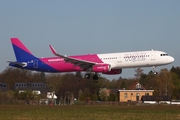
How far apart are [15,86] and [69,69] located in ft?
183

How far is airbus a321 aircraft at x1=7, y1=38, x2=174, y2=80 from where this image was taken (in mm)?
62969

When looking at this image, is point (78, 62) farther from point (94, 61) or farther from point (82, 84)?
point (82, 84)

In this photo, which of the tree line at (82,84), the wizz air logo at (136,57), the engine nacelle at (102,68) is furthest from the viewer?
the tree line at (82,84)

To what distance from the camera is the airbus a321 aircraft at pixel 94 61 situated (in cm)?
6297

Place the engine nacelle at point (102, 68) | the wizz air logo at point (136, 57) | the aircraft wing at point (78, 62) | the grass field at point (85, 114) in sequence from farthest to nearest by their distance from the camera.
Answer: the aircraft wing at point (78, 62)
the engine nacelle at point (102, 68)
the wizz air logo at point (136, 57)
the grass field at point (85, 114)

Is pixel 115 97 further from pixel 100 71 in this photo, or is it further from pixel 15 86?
pixel 100 71

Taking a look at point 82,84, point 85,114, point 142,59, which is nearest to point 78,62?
point 142,59

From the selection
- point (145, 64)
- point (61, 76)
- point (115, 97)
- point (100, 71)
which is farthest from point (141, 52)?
point (61, 76)

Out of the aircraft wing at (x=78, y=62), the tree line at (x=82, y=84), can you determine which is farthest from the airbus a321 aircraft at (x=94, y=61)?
the tree line at (x=82, y=84)

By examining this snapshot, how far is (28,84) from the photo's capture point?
122000 mm

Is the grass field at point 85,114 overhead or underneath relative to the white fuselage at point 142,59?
underneath

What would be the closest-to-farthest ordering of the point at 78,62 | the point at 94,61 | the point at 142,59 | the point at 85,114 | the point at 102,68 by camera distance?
1. the point at 85,114
2. the point at 142,59
3. the point at 102,68
4. the point at 78,62
5. the point at 94,61

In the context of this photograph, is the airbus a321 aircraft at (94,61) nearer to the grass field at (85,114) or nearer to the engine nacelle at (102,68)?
the engine nacelle at (102,68)

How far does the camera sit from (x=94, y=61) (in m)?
66.6
